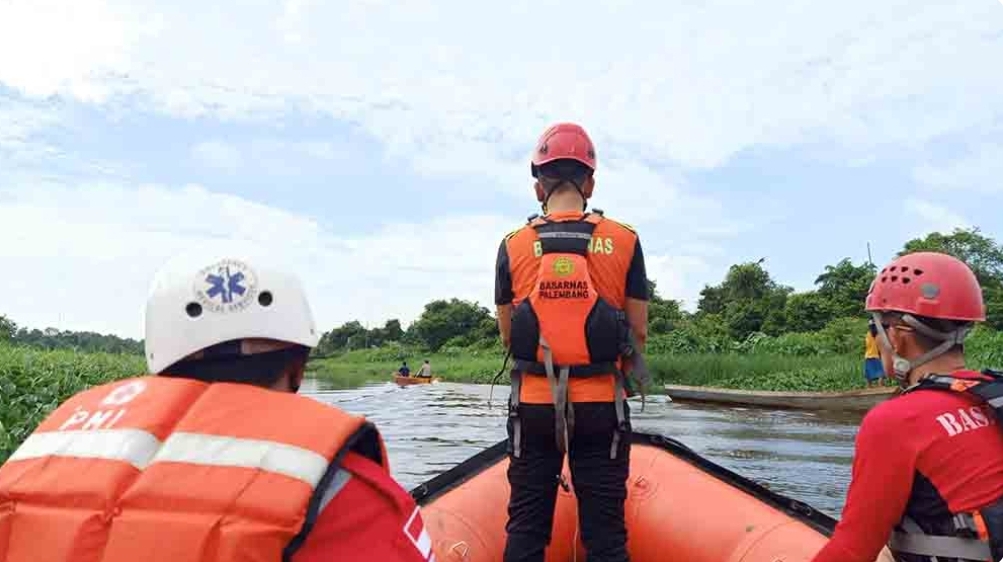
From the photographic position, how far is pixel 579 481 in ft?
9.25

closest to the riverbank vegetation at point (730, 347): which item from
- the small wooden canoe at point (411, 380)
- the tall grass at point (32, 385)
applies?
the tall grass at point (32, 385)

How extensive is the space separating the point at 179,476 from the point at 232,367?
0.28 meters

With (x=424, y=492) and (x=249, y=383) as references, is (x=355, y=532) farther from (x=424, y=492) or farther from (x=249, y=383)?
(x=424, y=492)

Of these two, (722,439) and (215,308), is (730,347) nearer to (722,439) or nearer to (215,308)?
(722,439)

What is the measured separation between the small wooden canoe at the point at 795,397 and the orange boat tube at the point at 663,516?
10.9 meters

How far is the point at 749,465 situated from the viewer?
893cm

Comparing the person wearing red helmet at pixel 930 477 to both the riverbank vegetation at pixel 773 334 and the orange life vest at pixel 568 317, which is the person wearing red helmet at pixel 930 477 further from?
the riverbank vegetation at pixel 773 334

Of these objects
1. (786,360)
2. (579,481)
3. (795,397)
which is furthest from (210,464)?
(786,360)

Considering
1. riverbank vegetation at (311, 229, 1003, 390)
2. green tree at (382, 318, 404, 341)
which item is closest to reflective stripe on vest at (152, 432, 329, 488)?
riverbank vegetation at (311, 229, 1003, 390)

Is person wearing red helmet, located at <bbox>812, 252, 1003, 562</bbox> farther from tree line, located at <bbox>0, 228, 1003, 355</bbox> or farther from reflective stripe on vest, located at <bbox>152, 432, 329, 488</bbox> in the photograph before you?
tree line, located at <bbox>0, 228, 1003, 355</bbox>

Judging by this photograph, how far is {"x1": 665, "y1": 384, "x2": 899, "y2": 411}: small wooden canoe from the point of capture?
1512cm

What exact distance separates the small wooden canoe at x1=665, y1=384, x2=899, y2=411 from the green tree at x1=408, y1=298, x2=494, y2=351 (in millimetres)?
47039

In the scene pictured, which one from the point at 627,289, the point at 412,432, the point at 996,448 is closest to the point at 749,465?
the point at 412,432

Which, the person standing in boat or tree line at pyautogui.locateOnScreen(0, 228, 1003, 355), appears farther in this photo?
tree line at pyautogui.locateOnScreen(0, 228, 1003, 355)
